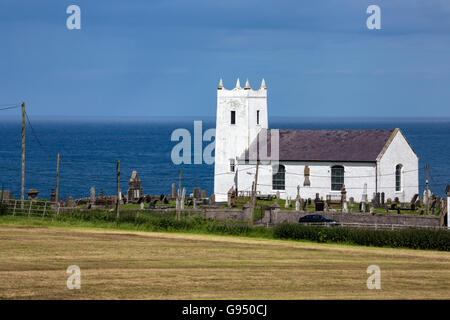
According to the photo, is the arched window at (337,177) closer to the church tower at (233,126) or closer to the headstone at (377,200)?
the headstone at (377,200)

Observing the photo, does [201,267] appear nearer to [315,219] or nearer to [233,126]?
[315,219]

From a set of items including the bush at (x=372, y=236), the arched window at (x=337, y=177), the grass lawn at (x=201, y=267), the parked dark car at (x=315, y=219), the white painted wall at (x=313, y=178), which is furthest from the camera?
the arched window at (x=337, y=177)

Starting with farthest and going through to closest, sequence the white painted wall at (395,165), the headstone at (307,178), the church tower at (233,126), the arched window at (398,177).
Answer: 1. the church tower at (233,126)
2. the arched window at (398,177)
3. the headstone at (307,178)
4. the white painted wall at (395,165)

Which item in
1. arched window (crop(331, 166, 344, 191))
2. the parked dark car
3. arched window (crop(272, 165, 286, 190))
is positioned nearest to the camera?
the parked dark car

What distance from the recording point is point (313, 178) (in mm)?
58375

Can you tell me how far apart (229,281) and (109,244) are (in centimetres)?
1034

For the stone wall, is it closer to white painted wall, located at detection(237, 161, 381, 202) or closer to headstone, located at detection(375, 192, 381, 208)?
headstone, located at detection(375, 192, 381, 208)

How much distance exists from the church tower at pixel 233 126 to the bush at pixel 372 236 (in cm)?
2396

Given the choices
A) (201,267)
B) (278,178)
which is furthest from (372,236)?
(278,178)

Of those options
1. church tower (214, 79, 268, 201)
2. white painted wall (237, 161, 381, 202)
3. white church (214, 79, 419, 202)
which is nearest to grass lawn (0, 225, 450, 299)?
white painted wall (237, 161, 381, 202)

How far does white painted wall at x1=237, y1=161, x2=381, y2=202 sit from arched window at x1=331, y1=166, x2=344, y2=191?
Result: 264 mm

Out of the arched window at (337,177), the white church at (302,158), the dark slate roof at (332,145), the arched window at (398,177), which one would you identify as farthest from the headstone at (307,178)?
the arched window at (398,177)

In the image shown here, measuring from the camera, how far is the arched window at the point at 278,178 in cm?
5947

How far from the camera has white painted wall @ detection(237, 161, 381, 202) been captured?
5681cm
